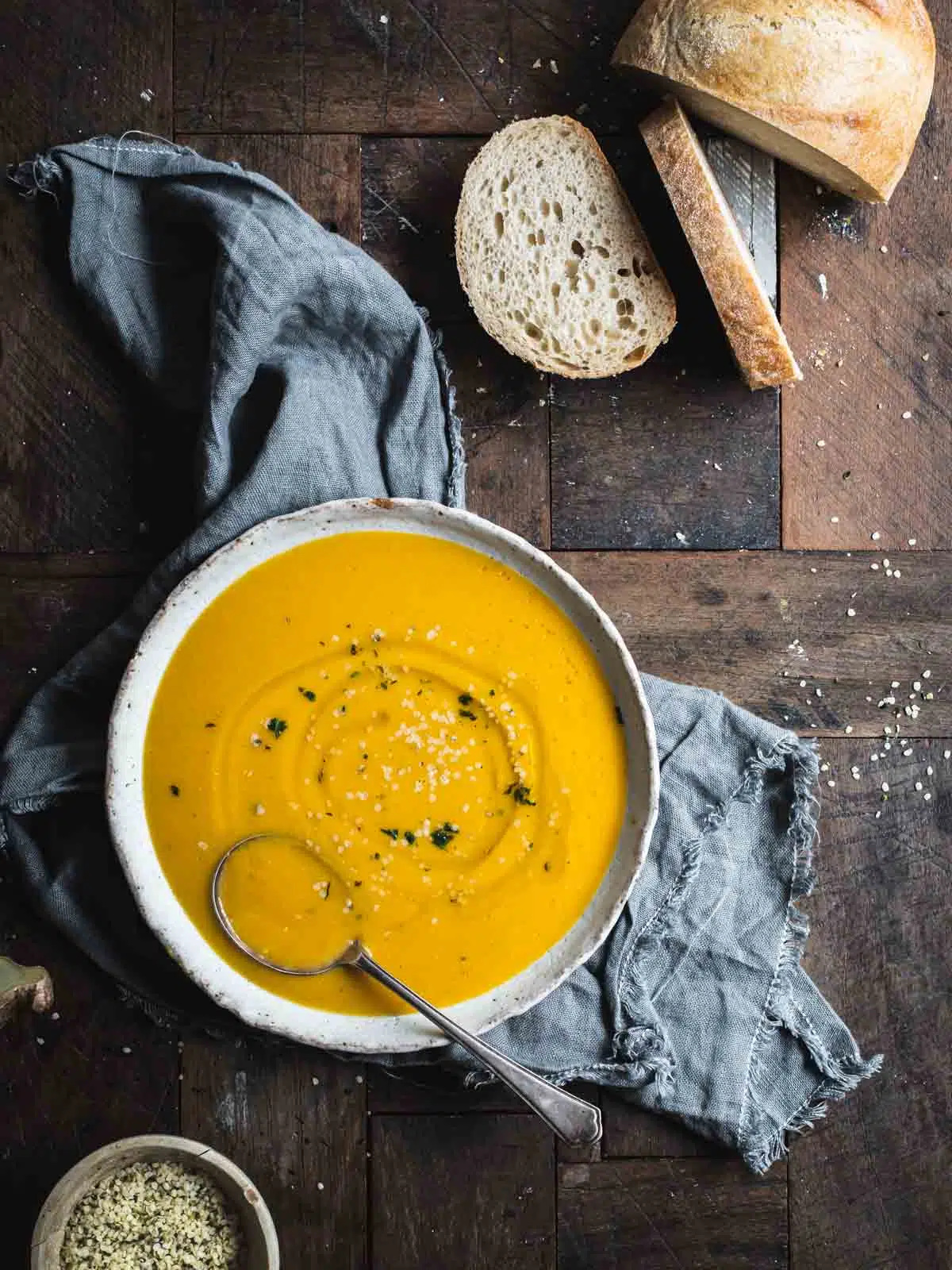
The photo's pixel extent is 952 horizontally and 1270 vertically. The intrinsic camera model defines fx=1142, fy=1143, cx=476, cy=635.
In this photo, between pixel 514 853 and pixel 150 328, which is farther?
pixel 150 328

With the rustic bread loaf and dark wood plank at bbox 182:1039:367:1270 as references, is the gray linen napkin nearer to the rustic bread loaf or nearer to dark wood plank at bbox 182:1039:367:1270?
dark wood plank at bbox 182:1039:367:1270

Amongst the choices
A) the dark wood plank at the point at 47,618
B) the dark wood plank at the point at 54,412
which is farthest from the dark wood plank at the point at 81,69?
the dark wood plank at the point at 47,618

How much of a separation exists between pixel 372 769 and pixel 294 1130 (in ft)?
1.90

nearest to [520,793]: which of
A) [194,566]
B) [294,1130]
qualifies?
[194,566]

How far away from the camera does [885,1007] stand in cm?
166

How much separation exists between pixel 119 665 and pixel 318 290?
563mm

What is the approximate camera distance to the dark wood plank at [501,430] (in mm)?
1620

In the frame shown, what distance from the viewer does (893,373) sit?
1666mm

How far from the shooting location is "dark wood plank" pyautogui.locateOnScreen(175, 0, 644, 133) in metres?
1.61

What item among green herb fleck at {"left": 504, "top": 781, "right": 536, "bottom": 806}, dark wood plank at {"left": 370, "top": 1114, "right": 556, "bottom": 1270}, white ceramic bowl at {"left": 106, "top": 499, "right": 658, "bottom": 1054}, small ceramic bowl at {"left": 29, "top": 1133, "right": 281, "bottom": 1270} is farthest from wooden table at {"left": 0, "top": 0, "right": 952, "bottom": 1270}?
green herb fleck at {"left": 504, "top": 781, "right": 536, "bottom": 806}

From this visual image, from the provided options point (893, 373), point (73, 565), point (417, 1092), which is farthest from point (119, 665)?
point (893, 373)

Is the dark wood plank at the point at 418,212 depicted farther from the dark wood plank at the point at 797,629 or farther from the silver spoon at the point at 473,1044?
the silver spoon at the point at 473,1044

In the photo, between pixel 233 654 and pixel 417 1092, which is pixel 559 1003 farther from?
pixel 233 654

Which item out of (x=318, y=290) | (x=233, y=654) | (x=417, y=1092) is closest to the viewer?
(x=233, y=654)
